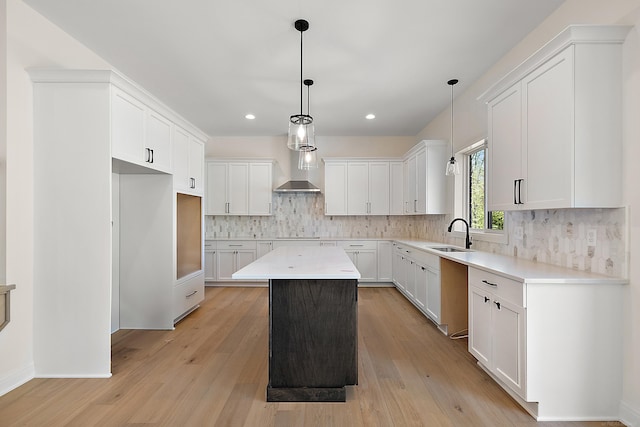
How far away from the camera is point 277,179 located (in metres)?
5.96

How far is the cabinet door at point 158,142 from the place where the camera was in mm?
2994

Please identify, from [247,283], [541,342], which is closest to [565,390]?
Answer: [541,342]

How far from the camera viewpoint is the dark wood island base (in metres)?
2.10

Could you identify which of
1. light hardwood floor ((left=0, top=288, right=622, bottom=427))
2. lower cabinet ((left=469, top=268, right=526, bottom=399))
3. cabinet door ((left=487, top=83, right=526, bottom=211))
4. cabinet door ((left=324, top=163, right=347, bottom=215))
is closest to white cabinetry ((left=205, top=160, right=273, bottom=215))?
cabinet door ((left=324, top=163, right=347, bottom=215))

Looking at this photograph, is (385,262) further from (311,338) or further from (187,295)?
(311,338)

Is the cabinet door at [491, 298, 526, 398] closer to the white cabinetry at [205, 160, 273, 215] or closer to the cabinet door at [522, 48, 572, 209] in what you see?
the cabinet door at [522, 48, 572, 209]

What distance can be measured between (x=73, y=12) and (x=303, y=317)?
2857mm

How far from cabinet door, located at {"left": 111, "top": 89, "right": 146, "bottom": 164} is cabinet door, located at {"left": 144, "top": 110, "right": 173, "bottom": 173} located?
102 mm

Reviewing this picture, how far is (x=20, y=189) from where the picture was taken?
2.29m

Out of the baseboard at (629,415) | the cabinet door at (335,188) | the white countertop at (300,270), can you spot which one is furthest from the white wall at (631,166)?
the cabinet door at (335,188)

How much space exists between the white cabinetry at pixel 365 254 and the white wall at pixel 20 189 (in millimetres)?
4017

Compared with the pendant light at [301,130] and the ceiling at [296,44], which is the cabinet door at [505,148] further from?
the pendant light at [301,130]

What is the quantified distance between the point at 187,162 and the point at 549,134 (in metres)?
3.57

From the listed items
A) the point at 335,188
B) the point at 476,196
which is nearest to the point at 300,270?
the point at 476,196
